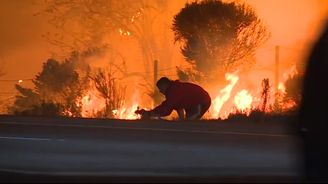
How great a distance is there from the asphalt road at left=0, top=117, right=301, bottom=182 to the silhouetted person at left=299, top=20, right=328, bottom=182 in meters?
0.05

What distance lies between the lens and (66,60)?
5.66 m

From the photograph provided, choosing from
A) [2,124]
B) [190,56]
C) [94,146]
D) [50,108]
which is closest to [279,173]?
[94,146]

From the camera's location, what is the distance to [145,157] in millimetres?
1604

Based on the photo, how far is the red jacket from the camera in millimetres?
3920

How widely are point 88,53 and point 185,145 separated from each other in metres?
4.19

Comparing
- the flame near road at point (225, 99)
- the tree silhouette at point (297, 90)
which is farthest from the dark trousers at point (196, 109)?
the tree silhouette at point (297, 90)

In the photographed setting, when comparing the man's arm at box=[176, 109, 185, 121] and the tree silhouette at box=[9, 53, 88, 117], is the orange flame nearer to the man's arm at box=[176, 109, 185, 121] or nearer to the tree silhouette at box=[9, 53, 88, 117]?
the tree silhouette at box=[9, 53, 88, 117]

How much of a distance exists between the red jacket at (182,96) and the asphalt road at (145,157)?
213cm

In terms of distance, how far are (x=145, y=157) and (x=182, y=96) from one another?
2.54m

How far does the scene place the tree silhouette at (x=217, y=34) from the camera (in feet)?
17.8

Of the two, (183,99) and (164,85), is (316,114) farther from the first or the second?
(164,85)

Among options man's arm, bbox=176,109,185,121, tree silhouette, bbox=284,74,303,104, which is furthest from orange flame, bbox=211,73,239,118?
tree silhouette, bbox=284,74,303,104

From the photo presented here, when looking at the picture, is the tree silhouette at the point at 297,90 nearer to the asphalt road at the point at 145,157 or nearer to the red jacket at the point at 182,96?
the asphalt road at the point at 145,157

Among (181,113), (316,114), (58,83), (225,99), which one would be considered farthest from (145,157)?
(58,83)
